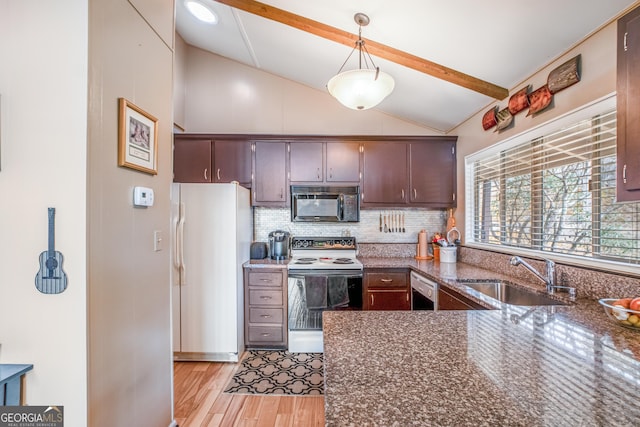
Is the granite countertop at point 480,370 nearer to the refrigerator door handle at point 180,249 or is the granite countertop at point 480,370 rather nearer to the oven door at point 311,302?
the oven door at point 311,302

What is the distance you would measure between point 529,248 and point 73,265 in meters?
2.76

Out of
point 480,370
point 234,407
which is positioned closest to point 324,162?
point 234,407

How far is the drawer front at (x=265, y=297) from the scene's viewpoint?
285 cm

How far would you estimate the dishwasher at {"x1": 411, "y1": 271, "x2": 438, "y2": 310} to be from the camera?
2.31 m

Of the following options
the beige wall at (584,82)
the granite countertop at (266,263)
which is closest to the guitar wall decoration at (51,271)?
the granite countertop at (266,263)

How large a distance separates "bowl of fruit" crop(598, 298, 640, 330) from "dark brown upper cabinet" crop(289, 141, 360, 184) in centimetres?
233

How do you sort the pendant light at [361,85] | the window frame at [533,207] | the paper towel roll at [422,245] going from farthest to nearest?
1. the paper towel roll at [422,245]
2. the pendant light at [361,85]
3. the window frame at [533,207]

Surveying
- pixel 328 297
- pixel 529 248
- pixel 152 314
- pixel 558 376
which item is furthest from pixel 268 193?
pixel 558 376

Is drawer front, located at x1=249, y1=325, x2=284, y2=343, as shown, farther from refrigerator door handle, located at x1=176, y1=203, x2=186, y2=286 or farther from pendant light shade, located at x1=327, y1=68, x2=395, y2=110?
pendant light shade, located at x1=327, y1=68, x2=395, y2=110

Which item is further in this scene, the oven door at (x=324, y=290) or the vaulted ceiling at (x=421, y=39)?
the oven door at (x=324, y=290)

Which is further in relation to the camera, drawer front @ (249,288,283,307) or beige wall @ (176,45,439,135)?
beige wall @ (176,45,439,135)

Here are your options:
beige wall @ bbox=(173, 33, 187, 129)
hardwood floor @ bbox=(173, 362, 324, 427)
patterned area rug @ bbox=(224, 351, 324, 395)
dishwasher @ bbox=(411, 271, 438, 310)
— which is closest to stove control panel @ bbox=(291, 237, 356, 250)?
dishwasher @ bbox=(411, 271, 438, 310)

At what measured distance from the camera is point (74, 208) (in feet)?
3.63

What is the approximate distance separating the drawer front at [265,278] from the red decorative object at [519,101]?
243 cm
